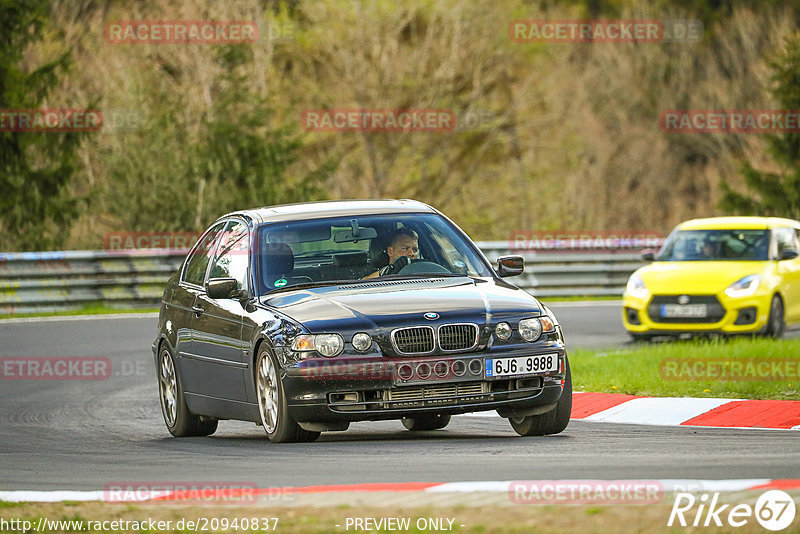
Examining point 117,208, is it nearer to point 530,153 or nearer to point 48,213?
point 48,213

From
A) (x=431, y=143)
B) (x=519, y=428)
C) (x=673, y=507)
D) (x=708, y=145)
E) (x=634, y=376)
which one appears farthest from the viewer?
(x=708, y=145)

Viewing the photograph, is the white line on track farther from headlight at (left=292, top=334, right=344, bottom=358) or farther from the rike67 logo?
the rike67 logo

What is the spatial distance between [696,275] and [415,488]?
39.6 ft

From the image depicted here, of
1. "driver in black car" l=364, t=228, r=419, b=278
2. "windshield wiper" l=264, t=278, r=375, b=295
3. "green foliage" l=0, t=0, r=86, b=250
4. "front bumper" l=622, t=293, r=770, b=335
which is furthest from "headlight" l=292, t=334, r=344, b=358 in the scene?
A: "green foliage" l=0, t=0, r=86, b=250

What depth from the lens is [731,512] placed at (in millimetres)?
6281

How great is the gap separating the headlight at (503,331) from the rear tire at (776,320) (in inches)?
381

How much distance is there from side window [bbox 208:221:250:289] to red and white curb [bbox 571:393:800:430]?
9.80 feet

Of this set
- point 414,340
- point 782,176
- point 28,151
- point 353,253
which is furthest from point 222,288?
point 782,176

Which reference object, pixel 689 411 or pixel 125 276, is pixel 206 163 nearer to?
pixel 125 276

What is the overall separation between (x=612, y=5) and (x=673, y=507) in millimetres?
60842

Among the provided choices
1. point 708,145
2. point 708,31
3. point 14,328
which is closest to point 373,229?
point 14,328

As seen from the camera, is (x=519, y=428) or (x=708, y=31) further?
(x=708, y=31)

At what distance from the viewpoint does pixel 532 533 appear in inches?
238

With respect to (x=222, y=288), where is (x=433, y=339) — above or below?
below
